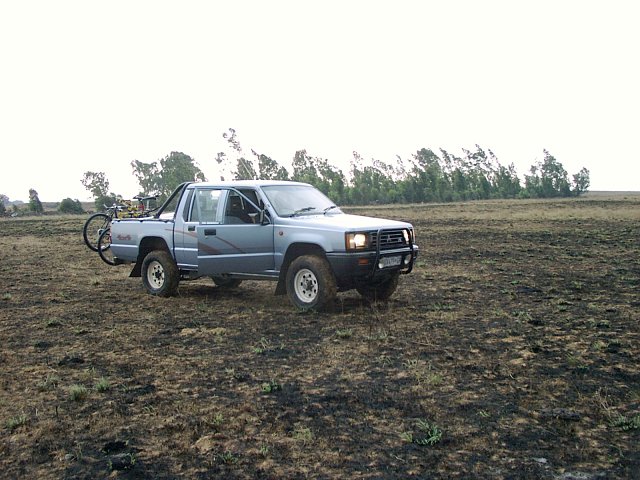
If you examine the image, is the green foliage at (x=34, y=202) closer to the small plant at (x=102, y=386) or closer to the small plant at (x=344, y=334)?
the small plant at (x=344, y=334)

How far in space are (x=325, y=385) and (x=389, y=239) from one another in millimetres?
3758

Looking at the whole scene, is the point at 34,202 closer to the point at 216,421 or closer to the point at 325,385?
the point at 325,385

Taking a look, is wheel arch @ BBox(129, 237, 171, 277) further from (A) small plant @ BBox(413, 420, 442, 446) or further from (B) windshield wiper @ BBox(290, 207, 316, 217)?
(A) small plant @ BBox(413, 420, 442, 446)

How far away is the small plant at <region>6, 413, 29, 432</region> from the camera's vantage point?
4789 mm

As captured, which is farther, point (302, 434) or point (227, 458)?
point (302, 434)

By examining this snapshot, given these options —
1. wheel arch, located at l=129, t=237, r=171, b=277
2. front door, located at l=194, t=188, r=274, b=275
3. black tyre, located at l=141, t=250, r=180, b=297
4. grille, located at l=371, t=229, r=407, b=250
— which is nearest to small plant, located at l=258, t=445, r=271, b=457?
grille, located at l=371, t=229, r=407, b=250

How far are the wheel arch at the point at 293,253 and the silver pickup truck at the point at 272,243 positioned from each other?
15 millimetres

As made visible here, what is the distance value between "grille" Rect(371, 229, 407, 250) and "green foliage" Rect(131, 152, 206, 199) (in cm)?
7985

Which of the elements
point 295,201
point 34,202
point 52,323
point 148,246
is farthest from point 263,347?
point 34,202

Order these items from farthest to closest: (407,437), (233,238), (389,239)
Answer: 1. (233,238)
2. (389,239)
3. (407,437)

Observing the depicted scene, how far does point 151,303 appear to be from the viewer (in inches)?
407

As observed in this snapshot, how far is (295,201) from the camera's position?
9.88 meters

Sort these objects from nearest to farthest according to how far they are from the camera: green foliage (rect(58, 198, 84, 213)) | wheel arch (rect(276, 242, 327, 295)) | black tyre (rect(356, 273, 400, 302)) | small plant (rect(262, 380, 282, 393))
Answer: small plant (rect(262, 380, 282, 393)) < wheel arch (rect(276, 242, 327, 295)) < black tyre (rect(356, 273, 400, 302)) < green foliage (rect(58, 198, 84, 213))

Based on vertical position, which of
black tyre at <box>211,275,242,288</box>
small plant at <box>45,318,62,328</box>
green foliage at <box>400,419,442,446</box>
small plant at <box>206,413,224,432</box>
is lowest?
green foliage at <box>400,419,442,446</box>
